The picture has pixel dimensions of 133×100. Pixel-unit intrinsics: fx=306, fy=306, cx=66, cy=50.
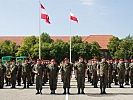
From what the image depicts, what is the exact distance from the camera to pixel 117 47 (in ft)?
284

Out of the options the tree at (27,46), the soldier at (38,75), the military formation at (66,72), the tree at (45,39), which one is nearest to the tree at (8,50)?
the tree at (27,46)

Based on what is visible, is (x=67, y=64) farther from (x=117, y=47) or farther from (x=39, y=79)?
(x=117, y=47)

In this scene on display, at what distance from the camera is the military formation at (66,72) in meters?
16.1

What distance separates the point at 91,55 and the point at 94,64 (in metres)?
59.9

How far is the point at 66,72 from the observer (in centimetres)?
1625

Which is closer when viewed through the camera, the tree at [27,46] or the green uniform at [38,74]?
the green uniform at [38,74]

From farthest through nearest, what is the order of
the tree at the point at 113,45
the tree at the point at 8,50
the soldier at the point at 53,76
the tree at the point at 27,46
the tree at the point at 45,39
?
1. the tree at the point at 45,39
2. the tree at the point at 113,45
3. the tree at the point at 8,50
4. the tree at the point at 27,46
5. the soldier at the point at 53,76

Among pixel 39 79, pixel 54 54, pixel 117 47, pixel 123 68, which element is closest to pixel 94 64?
pixel 123 68

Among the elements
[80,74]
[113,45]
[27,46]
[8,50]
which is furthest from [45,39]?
[80,74]

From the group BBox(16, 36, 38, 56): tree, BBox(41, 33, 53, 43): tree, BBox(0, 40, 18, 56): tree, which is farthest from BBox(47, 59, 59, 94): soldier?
BBox(41, 33, 53, 43): tree

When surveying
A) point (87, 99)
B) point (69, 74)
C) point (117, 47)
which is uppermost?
point (117, 47)

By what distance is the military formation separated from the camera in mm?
16094

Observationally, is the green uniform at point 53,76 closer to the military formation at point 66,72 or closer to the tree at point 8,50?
the military formation at point 66,72

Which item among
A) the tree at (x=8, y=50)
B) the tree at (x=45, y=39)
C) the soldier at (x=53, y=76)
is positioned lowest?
the soldier at (x=53, y=76)
